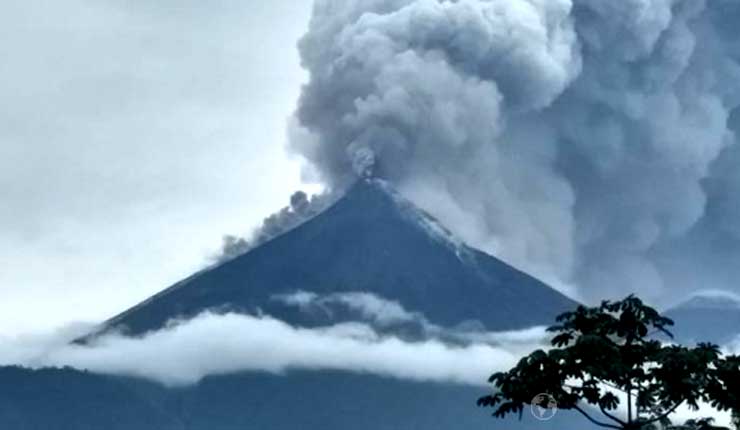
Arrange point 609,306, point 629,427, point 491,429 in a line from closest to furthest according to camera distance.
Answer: point 629,427
point 609,306
point 491,429

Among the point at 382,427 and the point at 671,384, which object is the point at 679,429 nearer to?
the point at 671,384

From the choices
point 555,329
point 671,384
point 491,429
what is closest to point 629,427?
point 671,384

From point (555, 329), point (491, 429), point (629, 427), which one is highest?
point (491, 429)

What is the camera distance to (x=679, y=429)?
521 inches

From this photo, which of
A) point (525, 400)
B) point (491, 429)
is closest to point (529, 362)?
point (525, 400)

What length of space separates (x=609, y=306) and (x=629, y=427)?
1310 millimetres

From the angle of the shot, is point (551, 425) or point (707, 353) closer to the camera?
point (707, 353)

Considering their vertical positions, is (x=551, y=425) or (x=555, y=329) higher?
(x=551, y=425)

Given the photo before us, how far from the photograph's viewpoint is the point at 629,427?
1257 cm

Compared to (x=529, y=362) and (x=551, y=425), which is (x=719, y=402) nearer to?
(x=529, y=362)

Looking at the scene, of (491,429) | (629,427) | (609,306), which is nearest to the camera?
(629,427)

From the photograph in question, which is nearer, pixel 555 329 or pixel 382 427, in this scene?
pixel 555 329

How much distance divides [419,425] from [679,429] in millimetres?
182766

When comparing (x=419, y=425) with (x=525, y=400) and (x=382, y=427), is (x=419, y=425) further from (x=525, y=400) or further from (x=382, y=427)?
(x=525, y=400)
